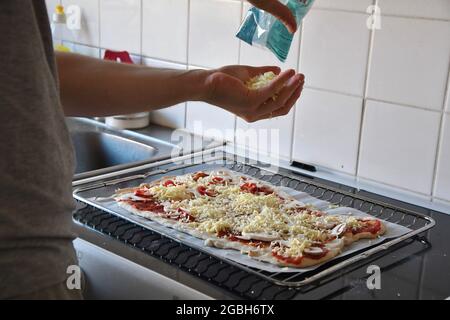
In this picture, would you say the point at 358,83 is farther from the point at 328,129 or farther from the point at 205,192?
the point at 205,192

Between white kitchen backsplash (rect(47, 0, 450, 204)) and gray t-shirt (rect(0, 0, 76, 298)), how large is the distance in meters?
0.71

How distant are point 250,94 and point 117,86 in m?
0.22

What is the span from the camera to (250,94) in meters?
1.06

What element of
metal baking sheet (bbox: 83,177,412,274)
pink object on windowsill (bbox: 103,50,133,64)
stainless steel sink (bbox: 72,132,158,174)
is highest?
pink object on windowsill (bbox: 103,50,133,64)

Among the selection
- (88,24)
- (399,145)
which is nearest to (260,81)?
(399,145)

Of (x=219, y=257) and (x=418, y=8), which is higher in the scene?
(x=418, y=8)

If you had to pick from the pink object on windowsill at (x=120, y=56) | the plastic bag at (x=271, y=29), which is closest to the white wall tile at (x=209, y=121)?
the pink object on windowsill at (x=120, y=56)

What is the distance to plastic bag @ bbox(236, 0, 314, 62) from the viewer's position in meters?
1.21

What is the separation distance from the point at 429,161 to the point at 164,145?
65cm

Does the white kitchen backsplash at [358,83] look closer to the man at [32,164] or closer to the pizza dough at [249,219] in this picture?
the pizza dough at [249,219]

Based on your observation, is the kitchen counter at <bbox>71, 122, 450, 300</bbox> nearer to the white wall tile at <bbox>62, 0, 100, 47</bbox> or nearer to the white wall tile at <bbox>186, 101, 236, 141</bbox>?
the white wall tile at <bbox>186, 101, 236, 141</bbox>

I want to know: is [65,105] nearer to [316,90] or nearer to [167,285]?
[167,285]

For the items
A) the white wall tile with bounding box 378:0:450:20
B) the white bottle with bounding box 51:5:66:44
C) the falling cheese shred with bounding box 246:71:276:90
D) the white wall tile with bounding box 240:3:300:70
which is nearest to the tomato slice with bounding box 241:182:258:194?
the falling cheese shred with bounding box 246:71:276:90

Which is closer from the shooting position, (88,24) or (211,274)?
(211,274)
